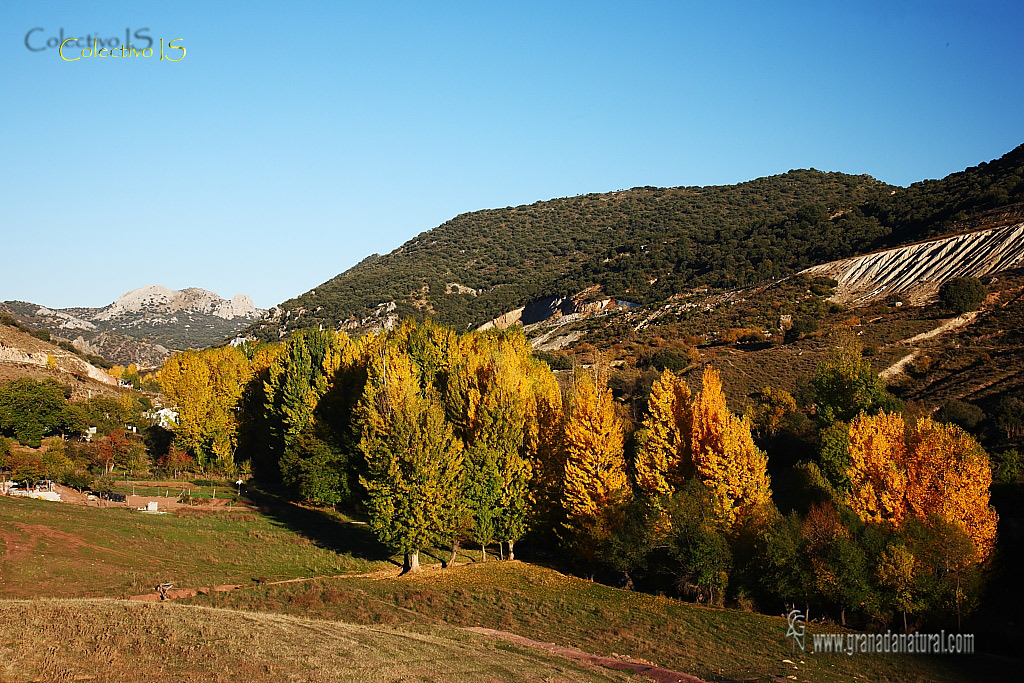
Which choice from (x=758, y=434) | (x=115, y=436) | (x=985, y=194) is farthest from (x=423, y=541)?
(x=985, y=194)

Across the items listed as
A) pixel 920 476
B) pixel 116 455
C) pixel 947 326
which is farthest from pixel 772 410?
pixel 116 455

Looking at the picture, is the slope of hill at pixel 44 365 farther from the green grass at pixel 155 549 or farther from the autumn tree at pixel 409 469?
the autumn tree at pixel 409 469

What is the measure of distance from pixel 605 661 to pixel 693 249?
12511cm

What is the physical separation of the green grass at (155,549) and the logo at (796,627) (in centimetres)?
2170

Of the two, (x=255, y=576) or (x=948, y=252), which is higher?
(x=948, y=252)

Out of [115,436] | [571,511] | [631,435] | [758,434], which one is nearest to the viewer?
[571,511]

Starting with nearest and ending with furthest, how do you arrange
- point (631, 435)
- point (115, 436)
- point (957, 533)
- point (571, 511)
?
1. point (957, 533)
2. point (571, 511)
3. point (631, 435)
4. point (115, 436)

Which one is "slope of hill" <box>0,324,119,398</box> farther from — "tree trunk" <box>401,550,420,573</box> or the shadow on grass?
"tree trunk" <box>401,550,420,573</box>

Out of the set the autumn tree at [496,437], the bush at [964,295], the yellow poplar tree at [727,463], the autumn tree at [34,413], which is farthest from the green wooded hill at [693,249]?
the autumn tree at [34,413]

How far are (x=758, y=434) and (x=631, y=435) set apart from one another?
37.1 ft

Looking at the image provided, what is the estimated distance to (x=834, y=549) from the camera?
35.1 meters

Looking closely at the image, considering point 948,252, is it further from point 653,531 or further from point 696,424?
point 653,531

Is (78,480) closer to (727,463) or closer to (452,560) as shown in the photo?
(452,560)

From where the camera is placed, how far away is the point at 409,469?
42.1 metres
